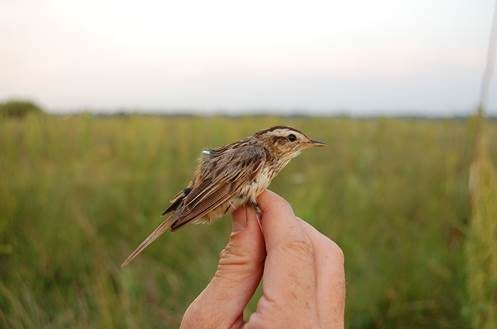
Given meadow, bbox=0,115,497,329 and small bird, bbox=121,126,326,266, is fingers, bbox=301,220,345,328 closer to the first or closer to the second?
small bird, bbox=121,126,326,266

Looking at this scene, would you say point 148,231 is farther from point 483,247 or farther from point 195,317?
point 195,317

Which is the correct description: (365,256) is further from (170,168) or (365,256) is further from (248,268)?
(170,168)

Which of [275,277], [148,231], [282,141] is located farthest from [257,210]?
[148,231]

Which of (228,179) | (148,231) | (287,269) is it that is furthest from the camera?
(148,231)

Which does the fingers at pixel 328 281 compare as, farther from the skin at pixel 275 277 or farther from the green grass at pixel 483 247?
the green grass at pixel 483 247

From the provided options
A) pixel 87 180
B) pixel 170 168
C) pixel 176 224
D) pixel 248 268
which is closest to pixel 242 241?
pixel 248 268

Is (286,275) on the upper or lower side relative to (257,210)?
lower
